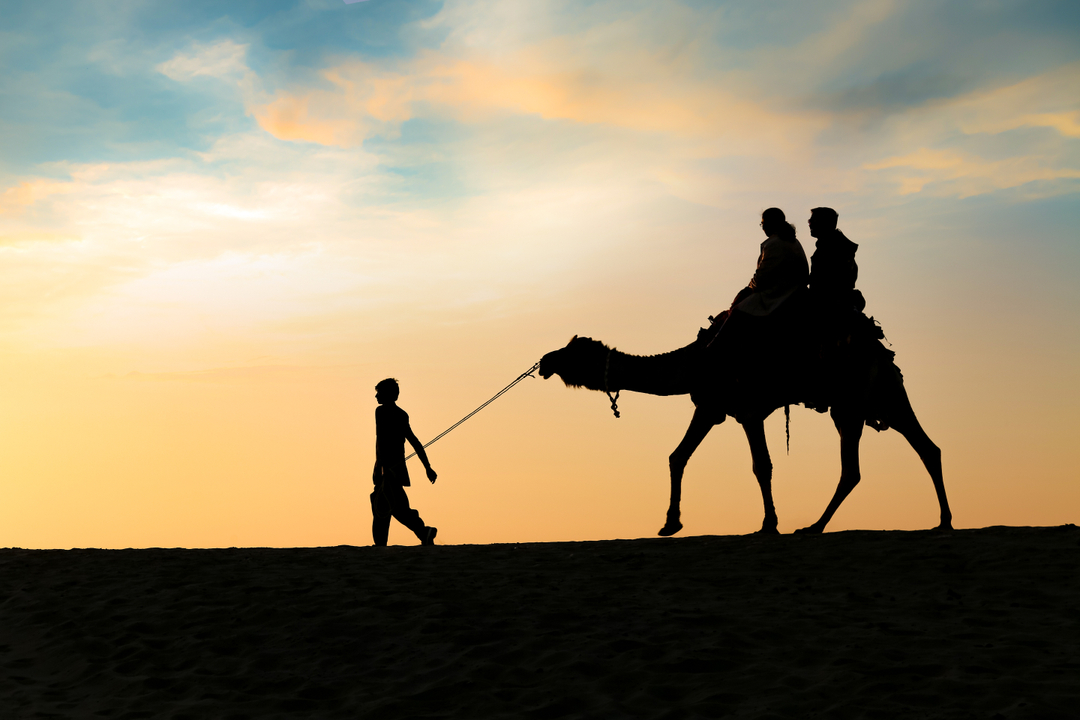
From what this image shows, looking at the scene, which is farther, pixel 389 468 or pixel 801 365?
pixel 389 468

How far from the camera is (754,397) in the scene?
1211 cm

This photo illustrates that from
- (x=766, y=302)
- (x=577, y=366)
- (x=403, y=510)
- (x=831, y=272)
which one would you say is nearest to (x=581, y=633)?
(x=577, y=366)

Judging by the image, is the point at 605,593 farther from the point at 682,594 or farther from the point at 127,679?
the point at 127,679

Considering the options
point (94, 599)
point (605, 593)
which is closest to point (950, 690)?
point (605, 593)

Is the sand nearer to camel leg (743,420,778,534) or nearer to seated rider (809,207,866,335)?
camel leg (743,420,778,534)

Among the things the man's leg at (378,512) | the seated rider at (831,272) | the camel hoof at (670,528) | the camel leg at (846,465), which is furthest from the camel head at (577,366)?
the man's leg at (378,512)

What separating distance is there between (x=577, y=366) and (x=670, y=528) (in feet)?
7.52

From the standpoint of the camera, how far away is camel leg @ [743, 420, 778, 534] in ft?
39.3

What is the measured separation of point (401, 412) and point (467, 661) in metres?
6.96

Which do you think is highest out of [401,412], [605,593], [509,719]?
[401,412]

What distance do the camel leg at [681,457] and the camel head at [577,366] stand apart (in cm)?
125

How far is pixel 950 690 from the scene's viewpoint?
23.7ft

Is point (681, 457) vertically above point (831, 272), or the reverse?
point (831, 272)

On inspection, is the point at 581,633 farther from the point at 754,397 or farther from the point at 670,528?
the point at 754,397
